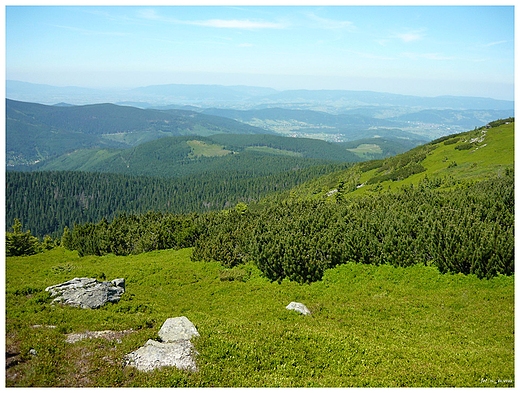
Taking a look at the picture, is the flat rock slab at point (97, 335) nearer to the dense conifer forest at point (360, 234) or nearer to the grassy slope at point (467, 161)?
the dense conifer forest at point (360, 234)

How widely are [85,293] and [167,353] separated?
Result: 485 inches

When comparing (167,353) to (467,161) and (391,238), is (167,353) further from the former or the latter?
(467,161)

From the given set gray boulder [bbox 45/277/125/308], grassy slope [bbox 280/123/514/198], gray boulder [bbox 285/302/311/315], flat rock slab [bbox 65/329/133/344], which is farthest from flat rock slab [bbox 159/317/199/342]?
grassy slope [bbox 280/123/514/198]

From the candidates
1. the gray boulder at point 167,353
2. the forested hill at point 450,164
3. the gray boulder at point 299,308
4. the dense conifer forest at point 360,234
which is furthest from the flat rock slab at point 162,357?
the forested hill at point 450,164

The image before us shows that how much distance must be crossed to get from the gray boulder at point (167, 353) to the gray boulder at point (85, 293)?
363 inches

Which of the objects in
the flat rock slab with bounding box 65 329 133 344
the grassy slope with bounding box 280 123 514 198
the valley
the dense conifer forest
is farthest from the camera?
the grassy slope with bounding box 280 123 514 198

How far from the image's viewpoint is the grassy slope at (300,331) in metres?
12.2

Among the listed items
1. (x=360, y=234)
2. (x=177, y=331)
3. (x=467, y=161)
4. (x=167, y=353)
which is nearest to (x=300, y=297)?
(x=360, y=234)

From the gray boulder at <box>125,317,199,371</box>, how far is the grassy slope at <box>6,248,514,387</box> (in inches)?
15.4

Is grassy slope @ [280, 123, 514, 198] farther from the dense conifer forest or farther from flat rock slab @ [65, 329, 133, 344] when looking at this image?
flat rock slab @ [65, 329, 133, 344]

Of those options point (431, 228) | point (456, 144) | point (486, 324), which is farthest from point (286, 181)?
point (486, 324)

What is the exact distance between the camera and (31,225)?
639 ft

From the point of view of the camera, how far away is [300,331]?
1642cm

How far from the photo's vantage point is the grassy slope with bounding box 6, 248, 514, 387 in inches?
480
